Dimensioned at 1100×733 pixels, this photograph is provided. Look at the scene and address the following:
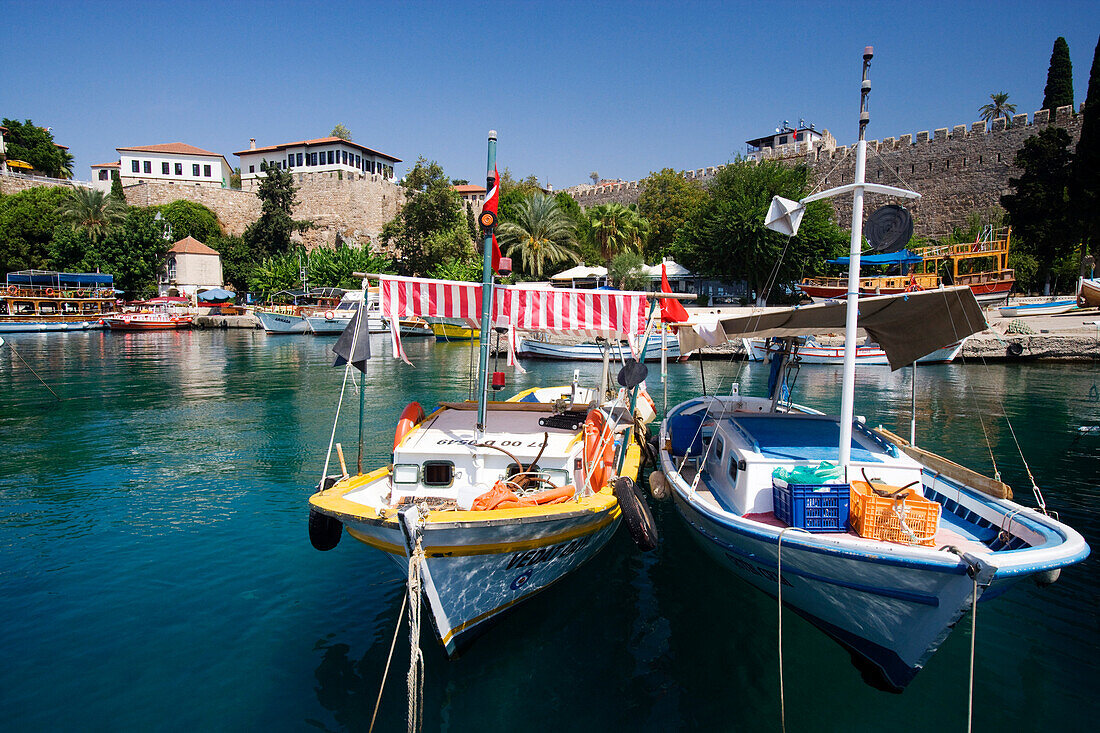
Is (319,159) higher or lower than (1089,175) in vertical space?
higher

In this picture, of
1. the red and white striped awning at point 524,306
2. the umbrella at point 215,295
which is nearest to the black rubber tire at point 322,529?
the red and white striped awning at point 524,306

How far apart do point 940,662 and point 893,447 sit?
234 cm

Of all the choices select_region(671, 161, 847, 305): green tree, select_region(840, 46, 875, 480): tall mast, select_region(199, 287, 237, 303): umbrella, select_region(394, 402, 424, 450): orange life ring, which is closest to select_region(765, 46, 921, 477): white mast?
select_region(840, 46, 875, 480): tall mast

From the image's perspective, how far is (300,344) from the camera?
39.3 metres

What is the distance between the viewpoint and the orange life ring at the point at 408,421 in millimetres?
8203

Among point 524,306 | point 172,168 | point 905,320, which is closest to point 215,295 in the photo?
point 172,168

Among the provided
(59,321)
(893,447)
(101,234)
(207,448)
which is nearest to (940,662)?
(893,447)

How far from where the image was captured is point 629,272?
1699 inches

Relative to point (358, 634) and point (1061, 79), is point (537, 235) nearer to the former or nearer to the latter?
point (1061, 79)

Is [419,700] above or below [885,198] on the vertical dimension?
below

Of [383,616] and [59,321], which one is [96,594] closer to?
[383,616]

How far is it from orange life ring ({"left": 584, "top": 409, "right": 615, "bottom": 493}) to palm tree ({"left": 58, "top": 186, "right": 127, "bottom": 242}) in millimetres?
60401

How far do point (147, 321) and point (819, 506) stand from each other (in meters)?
51.9

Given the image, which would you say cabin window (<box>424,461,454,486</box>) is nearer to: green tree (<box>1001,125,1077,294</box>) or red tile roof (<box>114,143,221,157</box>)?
green tree (<box>1001,125,1077,294</box>)
